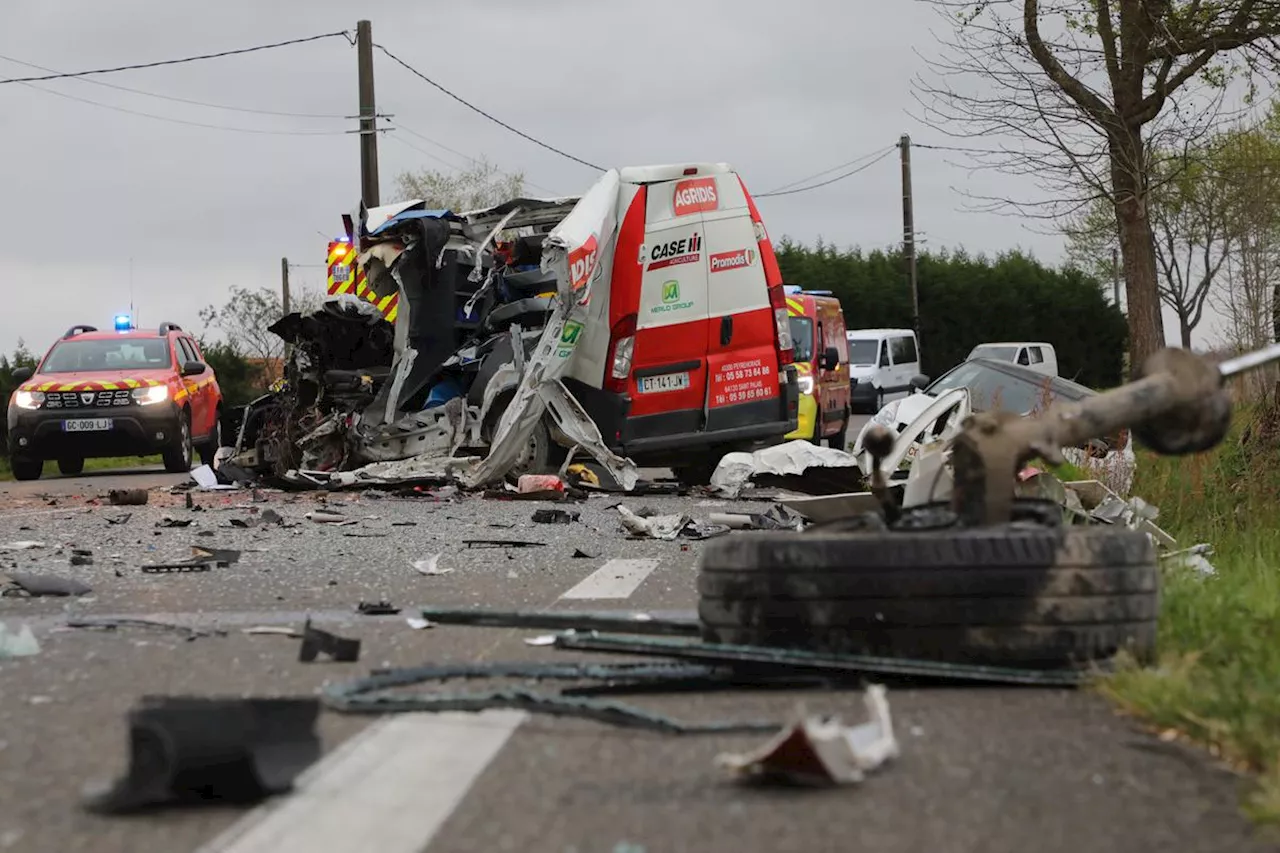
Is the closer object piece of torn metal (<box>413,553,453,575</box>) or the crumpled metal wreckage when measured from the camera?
piece of torn metal (<box>413,553,453,575</box>)

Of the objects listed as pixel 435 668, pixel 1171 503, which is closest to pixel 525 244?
pixel 1171 503

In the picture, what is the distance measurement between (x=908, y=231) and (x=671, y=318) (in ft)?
146

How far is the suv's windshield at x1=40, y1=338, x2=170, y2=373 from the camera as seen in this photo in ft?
67.8

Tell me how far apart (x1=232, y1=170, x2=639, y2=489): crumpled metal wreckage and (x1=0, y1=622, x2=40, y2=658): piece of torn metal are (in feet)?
24.8

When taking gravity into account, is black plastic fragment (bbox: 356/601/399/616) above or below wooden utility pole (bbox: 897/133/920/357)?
below

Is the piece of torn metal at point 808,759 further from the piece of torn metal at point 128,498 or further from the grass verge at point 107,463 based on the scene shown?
the grass verge at point 107,463

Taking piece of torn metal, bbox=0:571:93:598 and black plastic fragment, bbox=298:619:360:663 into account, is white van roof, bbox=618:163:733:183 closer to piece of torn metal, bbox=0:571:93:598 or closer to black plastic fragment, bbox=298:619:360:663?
piece of torn metal, bbox=0:571:93:598

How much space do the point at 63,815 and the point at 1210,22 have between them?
50.0 feet

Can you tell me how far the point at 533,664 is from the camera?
4285mm

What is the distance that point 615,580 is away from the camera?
7.07m

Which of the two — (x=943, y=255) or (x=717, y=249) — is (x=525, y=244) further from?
(x=943, y=255)

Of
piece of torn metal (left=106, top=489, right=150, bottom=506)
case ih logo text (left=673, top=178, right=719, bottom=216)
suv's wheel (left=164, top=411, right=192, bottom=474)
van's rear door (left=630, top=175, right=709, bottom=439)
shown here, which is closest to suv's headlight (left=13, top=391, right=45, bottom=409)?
suv's wheel (left=164, top=411, right=192, bottom=474)

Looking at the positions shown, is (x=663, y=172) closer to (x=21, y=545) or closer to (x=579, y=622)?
(x=21, y=545)

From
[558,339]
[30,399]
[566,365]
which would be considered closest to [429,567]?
[558,339]
